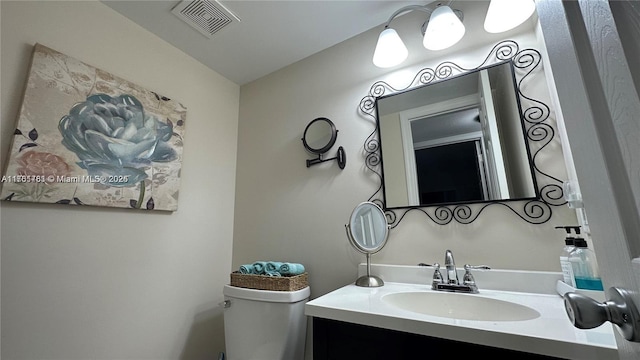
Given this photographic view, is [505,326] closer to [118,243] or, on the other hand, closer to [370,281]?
[370,281]

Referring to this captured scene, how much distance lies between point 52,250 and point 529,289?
180 cm

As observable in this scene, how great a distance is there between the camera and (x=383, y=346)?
68 cm

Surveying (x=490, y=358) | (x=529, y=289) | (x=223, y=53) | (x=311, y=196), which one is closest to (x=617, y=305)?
(x=490, y=358)

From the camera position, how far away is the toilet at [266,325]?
1058 mm

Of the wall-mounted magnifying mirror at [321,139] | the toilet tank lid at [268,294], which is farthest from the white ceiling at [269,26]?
the toilet tank lid at [268,294]

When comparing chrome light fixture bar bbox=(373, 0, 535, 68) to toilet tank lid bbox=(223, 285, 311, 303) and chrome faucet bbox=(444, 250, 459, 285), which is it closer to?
chrome faucet bbox=(444, 250, 459, 285)

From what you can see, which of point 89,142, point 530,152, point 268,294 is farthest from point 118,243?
point 530,152

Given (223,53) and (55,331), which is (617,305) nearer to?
(55,331)

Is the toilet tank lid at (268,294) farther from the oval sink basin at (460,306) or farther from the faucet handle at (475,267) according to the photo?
the faucet handle at (475,267)

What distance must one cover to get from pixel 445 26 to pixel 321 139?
780 mm

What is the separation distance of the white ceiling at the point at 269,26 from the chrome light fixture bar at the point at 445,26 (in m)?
0.14

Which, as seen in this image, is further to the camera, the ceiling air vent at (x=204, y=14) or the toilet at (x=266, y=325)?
the ceiling air vent at (x=204, y=14)

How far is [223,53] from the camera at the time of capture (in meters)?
1.60

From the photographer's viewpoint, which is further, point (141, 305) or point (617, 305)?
point (141, 305)
